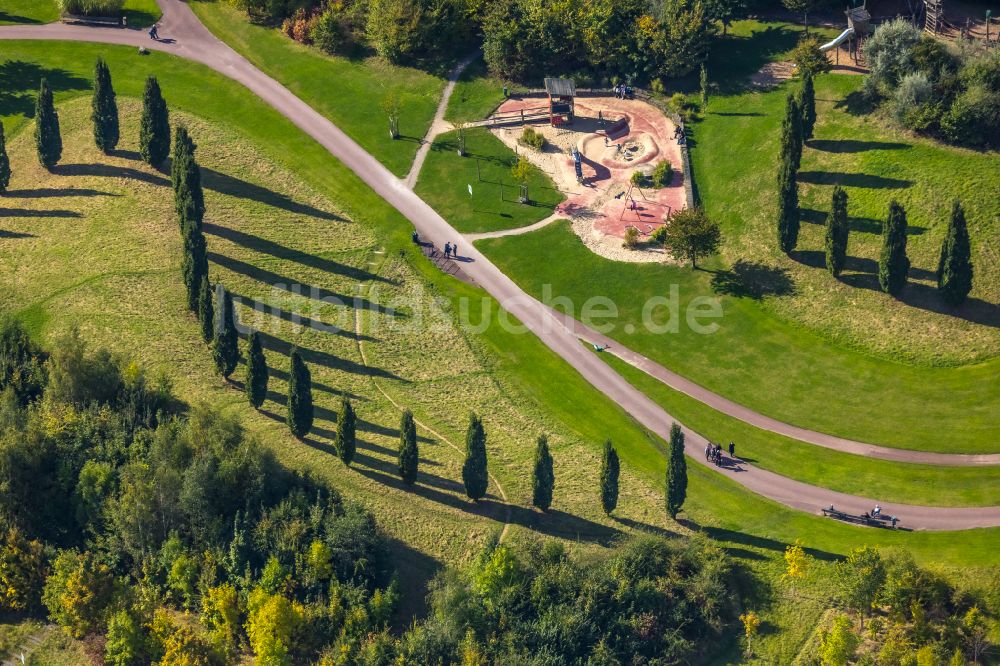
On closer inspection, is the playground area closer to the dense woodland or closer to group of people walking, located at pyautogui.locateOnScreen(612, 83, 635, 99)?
group of people walking, located at pyautogui.locateOnScreen(612, 83, 635, 99)

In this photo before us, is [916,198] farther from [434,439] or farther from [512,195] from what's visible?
[434,439]

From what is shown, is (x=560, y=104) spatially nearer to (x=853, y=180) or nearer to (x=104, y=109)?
(x=853, y=180)

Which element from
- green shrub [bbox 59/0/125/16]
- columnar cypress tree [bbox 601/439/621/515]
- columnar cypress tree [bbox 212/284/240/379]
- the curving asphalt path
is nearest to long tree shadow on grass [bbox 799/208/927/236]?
the curving asphalt path

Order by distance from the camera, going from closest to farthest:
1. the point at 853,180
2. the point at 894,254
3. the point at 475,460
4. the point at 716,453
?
the point at 475,460 < the point at 716,453 < the point at 894,254 < the point at 853,180

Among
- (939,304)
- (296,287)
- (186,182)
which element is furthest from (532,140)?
(939,304)

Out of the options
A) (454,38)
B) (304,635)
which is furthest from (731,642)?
(454,38)

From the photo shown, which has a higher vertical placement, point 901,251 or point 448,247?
point 901,251
